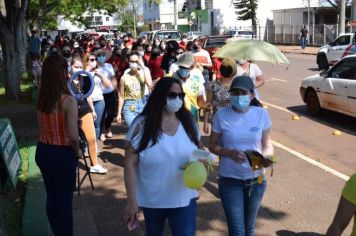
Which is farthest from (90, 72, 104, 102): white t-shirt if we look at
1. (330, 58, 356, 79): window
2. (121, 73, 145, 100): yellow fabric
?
(330, 58, 356, 79): window

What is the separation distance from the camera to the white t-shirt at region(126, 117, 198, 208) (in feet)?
10.8

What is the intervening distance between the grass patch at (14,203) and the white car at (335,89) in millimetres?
6237

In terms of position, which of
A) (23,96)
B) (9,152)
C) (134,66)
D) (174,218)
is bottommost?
(23,96)

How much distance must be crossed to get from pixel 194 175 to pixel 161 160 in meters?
0.25

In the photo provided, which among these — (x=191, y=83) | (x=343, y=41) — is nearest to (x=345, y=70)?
(x=191, y=83)

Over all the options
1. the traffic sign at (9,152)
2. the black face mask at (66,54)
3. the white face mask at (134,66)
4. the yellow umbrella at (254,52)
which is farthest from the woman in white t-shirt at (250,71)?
the black face mask at (66,54)

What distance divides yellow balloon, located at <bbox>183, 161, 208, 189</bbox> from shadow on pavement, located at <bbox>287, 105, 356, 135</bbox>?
23.7ft

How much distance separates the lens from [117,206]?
5.95 m

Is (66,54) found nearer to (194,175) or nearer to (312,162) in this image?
(312,162)

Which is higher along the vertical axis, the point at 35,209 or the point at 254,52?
the point at 254,52

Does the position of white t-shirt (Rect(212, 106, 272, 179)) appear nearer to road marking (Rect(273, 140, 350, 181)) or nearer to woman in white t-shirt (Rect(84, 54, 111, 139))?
road marking (Rect(273, 140, 350, 181))

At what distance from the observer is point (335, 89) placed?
1045 cm

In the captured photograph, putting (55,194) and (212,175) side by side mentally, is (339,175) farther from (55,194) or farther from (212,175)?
(55,194)

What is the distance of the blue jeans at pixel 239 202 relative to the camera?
3.87m
